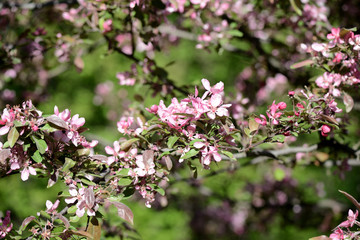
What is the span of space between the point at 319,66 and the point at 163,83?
882mm

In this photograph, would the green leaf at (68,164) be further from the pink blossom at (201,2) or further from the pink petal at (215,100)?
the pink blossom at (201,2)

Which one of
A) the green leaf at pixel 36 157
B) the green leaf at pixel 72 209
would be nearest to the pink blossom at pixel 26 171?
the green leaf at pixel 36 157

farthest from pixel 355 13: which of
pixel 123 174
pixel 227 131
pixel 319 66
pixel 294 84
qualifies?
pixel 123 174

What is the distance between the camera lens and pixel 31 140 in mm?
1367

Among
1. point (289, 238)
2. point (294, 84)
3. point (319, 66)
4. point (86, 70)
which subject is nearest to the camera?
point (319, 66)

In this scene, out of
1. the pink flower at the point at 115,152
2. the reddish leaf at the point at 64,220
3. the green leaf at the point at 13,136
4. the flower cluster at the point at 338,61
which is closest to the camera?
the green leaf at the point at 13,136

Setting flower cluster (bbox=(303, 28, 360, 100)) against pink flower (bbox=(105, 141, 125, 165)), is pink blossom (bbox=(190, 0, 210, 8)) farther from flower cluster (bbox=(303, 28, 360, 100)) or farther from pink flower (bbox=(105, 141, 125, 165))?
pink flower (bbox=(105, 141, 125, 165))

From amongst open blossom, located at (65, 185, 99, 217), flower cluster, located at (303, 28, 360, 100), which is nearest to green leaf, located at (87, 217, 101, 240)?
open blossom, located at (65, 185, 99, 217)

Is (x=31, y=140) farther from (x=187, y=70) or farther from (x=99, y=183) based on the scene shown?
(x=187, y=70)

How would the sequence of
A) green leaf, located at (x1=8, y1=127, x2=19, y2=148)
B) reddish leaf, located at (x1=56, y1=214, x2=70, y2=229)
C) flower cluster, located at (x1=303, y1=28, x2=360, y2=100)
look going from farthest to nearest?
flower cluster, located at (x1=303, y1=28, x2=360, y2=100) → reddish leaf, located at (x1=56, y1=214, x2=70, y2=229) → green leaf, located at (x1=8, y1=127, x2=19, y2=148)

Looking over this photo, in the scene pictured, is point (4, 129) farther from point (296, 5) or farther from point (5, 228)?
point (296, 5)

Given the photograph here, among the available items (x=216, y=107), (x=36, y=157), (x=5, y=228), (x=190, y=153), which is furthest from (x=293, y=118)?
(x=5, y=228)

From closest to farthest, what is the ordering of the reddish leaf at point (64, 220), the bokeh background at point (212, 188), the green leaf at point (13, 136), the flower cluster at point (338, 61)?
the green leaf at point (13, 136) → the reddish leaf at point (64, 220) → the flower cluster at point (338, 61) → the bokeh background at point (212, 188)

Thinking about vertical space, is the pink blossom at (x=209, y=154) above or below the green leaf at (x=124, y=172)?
above
